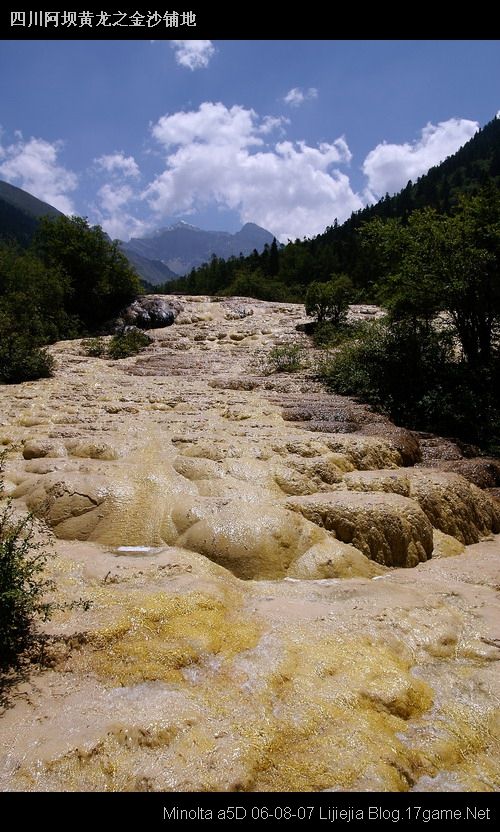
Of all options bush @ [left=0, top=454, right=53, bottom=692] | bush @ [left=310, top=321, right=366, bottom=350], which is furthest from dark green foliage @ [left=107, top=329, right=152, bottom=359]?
bush @ [left=0, top=454, right=53, bottom=692]

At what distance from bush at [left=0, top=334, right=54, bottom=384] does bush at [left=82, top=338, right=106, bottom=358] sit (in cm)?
396

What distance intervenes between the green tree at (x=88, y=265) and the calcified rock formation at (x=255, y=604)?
1405 centimetres

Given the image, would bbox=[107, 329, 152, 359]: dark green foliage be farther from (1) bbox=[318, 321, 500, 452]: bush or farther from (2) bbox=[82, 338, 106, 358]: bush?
(1) bbox=[318, 321, 500, 452]: bush

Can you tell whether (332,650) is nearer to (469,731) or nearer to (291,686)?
(291,686)

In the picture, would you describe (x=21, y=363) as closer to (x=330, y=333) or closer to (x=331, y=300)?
(x=330, y=333)

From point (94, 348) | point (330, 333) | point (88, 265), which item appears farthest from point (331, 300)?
point (88, 265)

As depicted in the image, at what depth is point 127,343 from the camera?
59.8 ft

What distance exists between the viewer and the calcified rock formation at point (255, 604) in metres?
3.03

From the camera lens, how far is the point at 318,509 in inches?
248

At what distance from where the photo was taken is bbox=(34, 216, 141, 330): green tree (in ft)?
74.2

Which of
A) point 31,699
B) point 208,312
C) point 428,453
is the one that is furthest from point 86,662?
point 208,312

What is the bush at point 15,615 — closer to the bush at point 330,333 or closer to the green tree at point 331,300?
the bush at point 330,333

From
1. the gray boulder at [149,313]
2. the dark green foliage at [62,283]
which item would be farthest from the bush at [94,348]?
the gray boulder at [149,313]

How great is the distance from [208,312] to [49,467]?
732 inches
